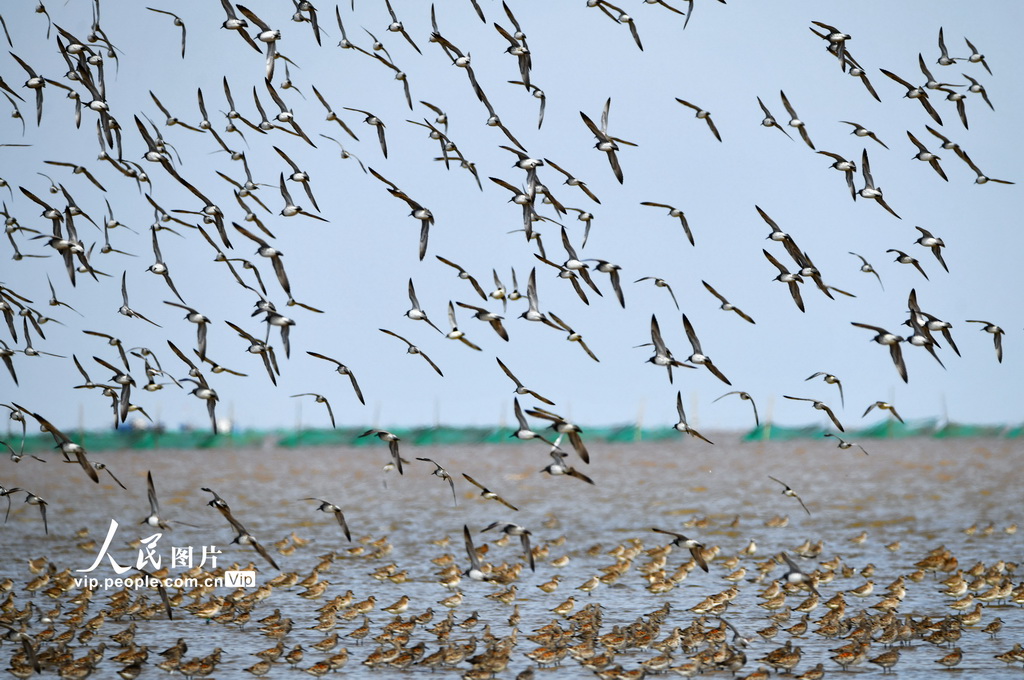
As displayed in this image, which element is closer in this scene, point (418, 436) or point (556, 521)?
point (556, 521)

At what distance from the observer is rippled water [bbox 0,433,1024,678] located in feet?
91.0

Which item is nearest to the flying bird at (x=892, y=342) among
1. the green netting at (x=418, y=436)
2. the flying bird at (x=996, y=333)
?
the flying bird at (x=996, y=333)

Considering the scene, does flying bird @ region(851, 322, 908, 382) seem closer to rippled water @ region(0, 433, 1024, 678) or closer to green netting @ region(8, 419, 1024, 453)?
rippled water @ region(0, 433, 1024, 678)

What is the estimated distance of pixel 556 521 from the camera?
164 ft

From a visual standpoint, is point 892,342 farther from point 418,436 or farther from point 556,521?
point 418,436

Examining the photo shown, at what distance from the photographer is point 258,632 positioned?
27.5 m

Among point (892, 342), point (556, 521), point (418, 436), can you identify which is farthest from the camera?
point (418, 436)

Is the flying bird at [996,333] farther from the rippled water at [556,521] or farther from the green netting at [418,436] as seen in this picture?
the green netting at [418,436]

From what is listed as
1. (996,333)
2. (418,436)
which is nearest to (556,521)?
(996,333)

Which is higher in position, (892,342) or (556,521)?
(892,342)

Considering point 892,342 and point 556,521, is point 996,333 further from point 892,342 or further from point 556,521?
point 556,521

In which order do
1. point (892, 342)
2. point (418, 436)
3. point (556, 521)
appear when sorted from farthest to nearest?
1. point (418, 436)
2. point (556, 521)
3. point (892, 342)

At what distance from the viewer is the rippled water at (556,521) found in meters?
27.7

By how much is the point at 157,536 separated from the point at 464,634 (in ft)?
61.8
